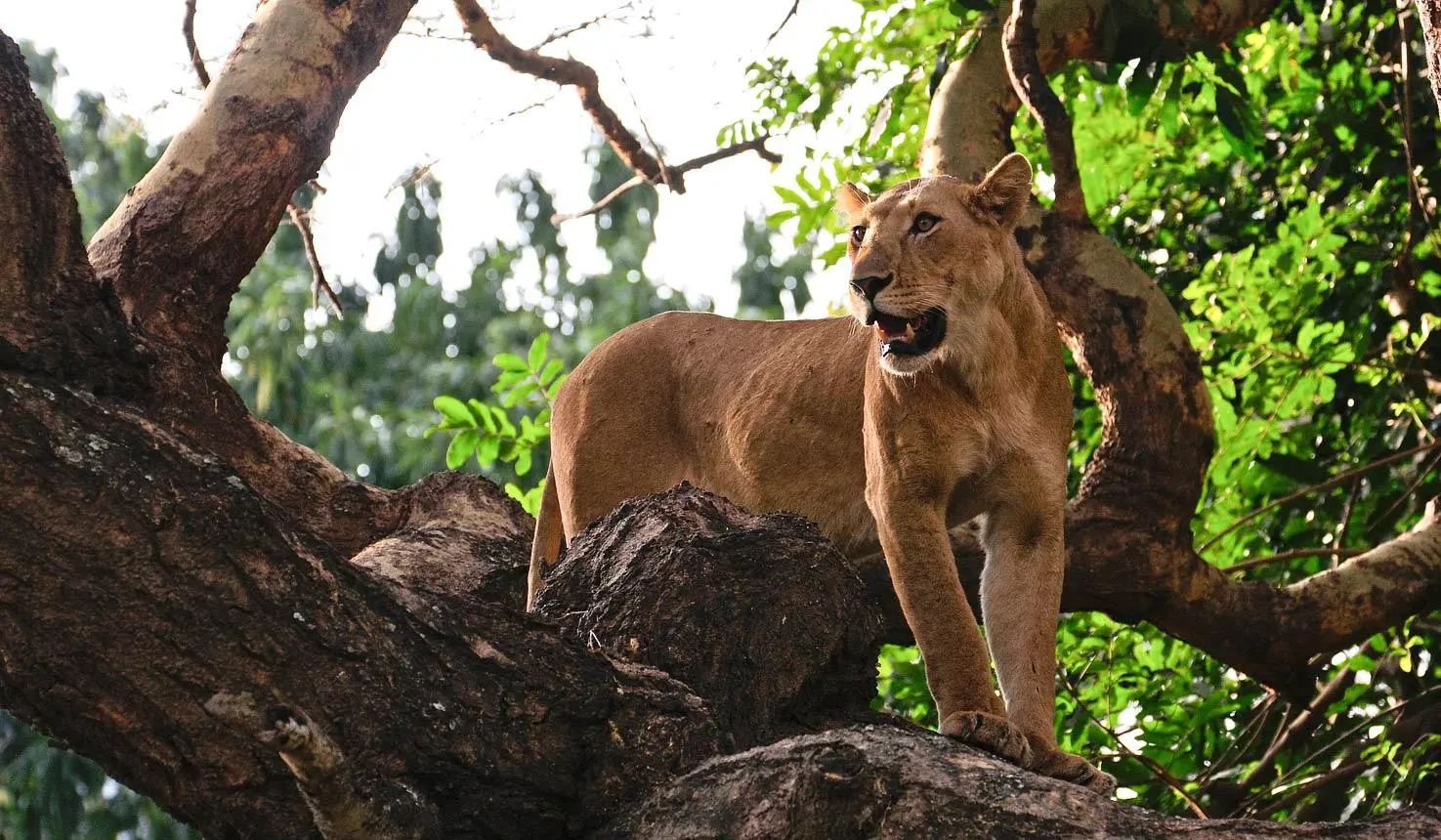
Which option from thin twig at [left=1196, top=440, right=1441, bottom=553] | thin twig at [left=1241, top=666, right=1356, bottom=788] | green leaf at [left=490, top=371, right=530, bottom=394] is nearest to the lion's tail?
green leaf at [left=490, top=371, right=530, bottom=394]

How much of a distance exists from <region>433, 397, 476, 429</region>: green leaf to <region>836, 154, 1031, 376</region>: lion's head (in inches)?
88.9

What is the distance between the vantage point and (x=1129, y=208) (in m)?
7.38

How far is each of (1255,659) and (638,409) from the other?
7.24ft

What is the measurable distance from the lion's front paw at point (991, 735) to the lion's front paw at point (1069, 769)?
41 mm

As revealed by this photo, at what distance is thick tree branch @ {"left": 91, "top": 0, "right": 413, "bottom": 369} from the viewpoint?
4637 mm

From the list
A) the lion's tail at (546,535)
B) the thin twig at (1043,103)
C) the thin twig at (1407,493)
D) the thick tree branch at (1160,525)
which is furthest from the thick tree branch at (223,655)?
the thin twig at (1407,493)

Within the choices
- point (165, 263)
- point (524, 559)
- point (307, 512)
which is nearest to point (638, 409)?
point (524, 559)

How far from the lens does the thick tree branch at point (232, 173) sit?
464cm

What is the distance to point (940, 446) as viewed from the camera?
4406 millimetres

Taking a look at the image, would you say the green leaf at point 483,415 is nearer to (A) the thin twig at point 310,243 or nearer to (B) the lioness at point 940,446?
(A) the thin twig at point 310,243

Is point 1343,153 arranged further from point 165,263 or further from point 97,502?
point 97,502

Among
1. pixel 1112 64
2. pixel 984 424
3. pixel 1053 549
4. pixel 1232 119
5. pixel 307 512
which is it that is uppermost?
pixel 1112 64

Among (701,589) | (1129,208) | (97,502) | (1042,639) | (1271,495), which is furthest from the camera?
(1129,208)

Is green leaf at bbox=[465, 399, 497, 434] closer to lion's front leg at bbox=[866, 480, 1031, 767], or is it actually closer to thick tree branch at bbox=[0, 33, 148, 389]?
lion's front leg at bbox=[866, 480, 1031, 767]
